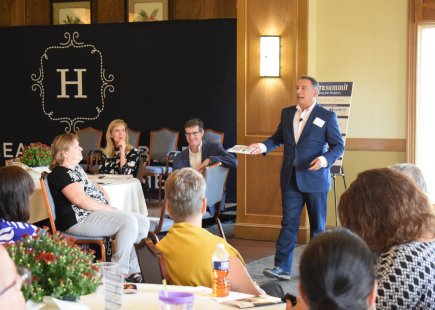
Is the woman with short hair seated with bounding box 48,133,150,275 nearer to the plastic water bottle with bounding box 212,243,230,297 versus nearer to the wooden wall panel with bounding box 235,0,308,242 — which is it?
the wooden wall panel with bounding box 235,0,308,242

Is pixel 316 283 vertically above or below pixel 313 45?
below

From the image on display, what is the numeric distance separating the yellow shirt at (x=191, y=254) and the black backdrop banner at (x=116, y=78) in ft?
25.1

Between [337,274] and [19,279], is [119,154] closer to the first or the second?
[19,279]

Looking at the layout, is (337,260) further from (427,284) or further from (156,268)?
(156,268)

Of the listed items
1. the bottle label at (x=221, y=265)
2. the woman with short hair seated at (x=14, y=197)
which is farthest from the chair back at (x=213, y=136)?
the bottle label at (x=221, y=265)

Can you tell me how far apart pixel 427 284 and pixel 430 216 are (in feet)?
0.82

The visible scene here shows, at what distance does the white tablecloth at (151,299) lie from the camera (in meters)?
2.92

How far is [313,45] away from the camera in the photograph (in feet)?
27.8

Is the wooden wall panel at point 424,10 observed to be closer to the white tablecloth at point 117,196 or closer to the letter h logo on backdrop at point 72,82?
the white tablecloth at point 117,196

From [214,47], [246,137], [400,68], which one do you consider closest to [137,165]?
[246,137]

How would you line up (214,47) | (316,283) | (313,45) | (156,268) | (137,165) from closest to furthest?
(316,283)
(156,268)
(137,165)
(313,45)
(214,47)

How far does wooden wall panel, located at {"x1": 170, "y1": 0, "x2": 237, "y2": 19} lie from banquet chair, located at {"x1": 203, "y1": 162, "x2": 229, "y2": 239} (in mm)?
5705

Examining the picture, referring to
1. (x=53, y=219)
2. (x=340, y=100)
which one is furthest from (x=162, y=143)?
(x=53, y=219)

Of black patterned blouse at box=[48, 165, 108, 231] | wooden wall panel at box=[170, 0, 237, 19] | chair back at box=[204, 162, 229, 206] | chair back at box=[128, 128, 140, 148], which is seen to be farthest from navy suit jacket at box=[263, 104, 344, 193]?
wooden wall panel at box=[170, 0, 237, 19]
